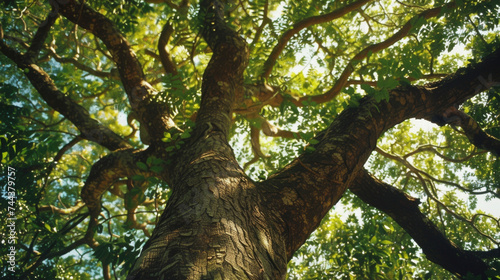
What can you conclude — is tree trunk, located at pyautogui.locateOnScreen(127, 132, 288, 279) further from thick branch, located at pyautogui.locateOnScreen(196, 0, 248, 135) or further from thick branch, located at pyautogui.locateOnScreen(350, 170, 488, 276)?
thick branch, located at pyautogui.locateOnScreen(350, 170, 488, 276)

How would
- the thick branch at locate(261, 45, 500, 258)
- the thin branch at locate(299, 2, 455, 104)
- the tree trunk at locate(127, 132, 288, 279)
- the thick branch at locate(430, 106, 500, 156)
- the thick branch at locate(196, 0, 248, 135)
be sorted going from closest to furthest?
the tree trunk at locate(127, 132, 288, 279) → the thick branch at locate(261, 45, 500, 258) → the thick branch at locate(196, 0, 248, 135) → the thick branch at locate(430, 106, 500, 156) → the thin branch at locate(299, 2, 455, 104)

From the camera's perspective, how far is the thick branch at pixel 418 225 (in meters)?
3.14

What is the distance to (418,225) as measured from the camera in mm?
3217

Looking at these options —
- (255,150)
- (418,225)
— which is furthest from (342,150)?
(255,150)

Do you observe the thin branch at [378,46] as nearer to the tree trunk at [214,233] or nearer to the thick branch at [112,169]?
the thick branch at [112,169]

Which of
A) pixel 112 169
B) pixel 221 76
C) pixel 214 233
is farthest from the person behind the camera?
pixel 112 169

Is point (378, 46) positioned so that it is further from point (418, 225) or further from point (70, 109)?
point (70, 109)

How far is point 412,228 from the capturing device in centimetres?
325

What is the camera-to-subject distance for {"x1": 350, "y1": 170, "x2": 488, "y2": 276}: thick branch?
3145mm

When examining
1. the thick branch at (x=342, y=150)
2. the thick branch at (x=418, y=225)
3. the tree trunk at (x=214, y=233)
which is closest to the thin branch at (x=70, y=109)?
the tree trunk at (x=214, y=233)

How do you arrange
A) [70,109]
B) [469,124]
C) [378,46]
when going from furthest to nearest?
[378,46], [469,124], [70,109]

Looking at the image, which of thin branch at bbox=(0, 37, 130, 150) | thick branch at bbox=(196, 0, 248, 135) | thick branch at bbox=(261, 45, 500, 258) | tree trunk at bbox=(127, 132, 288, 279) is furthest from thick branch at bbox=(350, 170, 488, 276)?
thin branch at bbox=(0, 37, 130, 150)

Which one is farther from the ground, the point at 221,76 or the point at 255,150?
the point at 255,150

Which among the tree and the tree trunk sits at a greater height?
the tree
